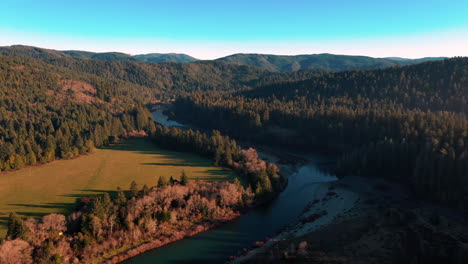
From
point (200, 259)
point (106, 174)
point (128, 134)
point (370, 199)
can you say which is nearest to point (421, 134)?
point (370, 199)

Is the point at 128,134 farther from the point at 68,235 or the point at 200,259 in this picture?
the point at 200,259

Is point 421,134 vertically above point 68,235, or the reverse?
point 421,134

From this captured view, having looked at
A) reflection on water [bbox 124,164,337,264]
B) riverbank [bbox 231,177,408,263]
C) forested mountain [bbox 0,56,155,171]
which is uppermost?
forested mountain [bbox 0,56,155,171]

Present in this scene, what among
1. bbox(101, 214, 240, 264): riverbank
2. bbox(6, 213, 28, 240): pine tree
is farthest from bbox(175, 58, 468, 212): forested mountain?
bbox(6, 213, 28, 240): pine tree

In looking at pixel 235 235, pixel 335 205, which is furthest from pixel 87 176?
pixel 335 205

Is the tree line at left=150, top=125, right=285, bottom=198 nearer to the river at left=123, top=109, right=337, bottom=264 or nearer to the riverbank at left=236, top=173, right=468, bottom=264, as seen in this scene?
the river at left=123, top=109, right=337, bottom=264

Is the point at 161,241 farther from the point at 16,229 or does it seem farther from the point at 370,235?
the point at 370,235

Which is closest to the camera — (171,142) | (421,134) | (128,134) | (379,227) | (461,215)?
(379,227)
